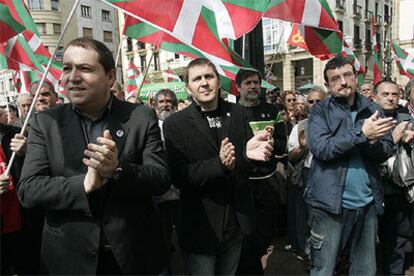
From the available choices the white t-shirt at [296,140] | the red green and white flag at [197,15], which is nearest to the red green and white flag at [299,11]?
the red green and white flag at [197,15]

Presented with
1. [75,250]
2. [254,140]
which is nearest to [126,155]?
[75,250]

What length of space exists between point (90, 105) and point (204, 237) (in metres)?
1.07

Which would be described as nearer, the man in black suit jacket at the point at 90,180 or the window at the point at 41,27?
the man in black suit jacket at the point at 90,180

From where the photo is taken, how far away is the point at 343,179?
2.47 m

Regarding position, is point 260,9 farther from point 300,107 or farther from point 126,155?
point 126,155

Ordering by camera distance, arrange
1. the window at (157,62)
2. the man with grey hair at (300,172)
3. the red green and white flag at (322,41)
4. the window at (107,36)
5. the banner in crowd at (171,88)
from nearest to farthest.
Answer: the man with grey hair at (300,172) → the red green and white flag at (322,41) → the banner in crowd at (171,88) → the window at (157,62) → the window at (107,36)

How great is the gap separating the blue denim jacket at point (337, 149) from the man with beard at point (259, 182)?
466mm

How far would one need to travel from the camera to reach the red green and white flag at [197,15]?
2.66m

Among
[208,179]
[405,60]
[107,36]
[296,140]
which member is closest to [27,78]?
[296,140]

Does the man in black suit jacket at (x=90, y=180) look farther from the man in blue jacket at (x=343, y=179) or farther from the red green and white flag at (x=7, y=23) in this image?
the red green and white flag at (x=7, y=23)

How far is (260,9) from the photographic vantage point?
10.3 feet

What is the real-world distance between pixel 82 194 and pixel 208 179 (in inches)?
32.1

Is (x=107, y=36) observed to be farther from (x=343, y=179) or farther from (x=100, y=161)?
(x=100, y=161)

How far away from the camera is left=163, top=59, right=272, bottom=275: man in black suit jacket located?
2.20 metres
